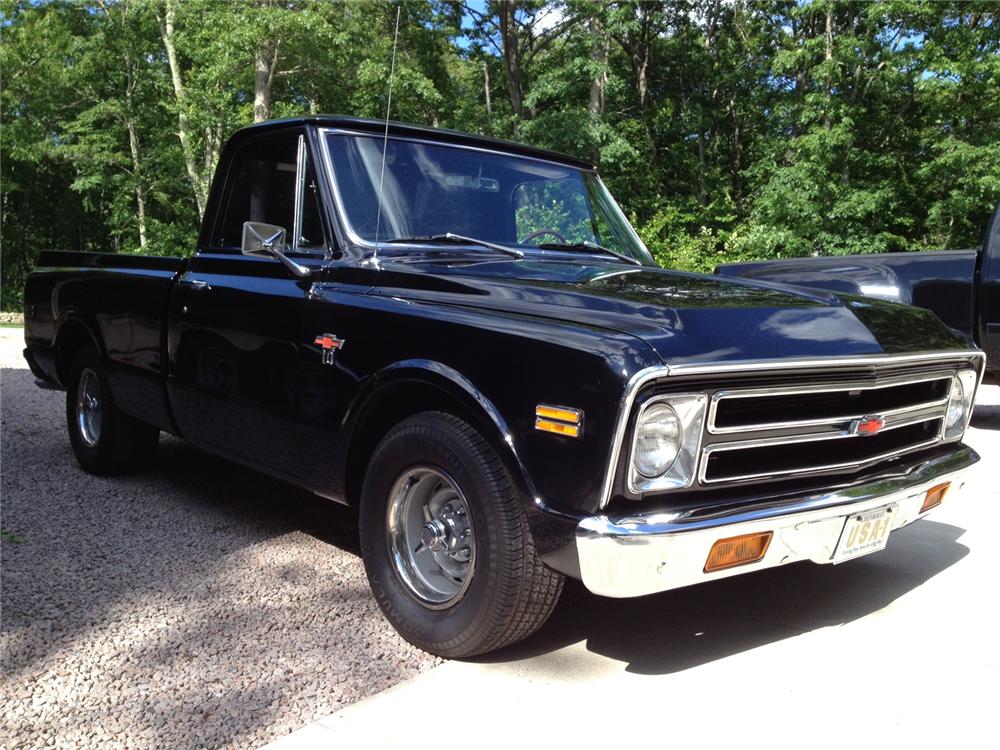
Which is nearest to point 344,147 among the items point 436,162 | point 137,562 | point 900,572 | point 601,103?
point 436,162

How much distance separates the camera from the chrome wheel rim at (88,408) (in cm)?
563

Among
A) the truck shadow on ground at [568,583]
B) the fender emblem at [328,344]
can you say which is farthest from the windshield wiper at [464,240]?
the truck shadow on ground at [568,583]

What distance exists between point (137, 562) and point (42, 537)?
0.67m

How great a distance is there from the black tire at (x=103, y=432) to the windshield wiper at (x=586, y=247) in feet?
9.32

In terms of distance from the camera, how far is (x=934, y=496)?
138 inches

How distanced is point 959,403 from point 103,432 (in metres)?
4.62

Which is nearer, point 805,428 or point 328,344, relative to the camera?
point 805,428

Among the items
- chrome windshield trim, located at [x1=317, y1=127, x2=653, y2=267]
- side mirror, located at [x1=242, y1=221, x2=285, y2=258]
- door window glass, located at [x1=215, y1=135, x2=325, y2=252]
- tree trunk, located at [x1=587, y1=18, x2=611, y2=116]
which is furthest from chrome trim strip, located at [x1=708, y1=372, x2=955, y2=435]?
tree trunk, located at [x1=587, y1=18, x2=611, y2=116]

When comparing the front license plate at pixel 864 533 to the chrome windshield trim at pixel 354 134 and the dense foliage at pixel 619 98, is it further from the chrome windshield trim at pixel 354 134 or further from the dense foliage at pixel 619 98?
the dense foliage at pixel 619 98

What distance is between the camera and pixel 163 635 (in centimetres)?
330

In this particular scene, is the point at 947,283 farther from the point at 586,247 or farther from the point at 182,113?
the point at 182,113

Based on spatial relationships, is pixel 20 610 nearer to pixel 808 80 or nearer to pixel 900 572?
pixel 900 572

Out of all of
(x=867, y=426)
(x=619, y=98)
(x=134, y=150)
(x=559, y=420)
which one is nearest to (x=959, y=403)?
(x=867, y=426)

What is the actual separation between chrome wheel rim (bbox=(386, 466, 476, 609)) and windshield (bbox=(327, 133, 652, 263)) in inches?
43.2
